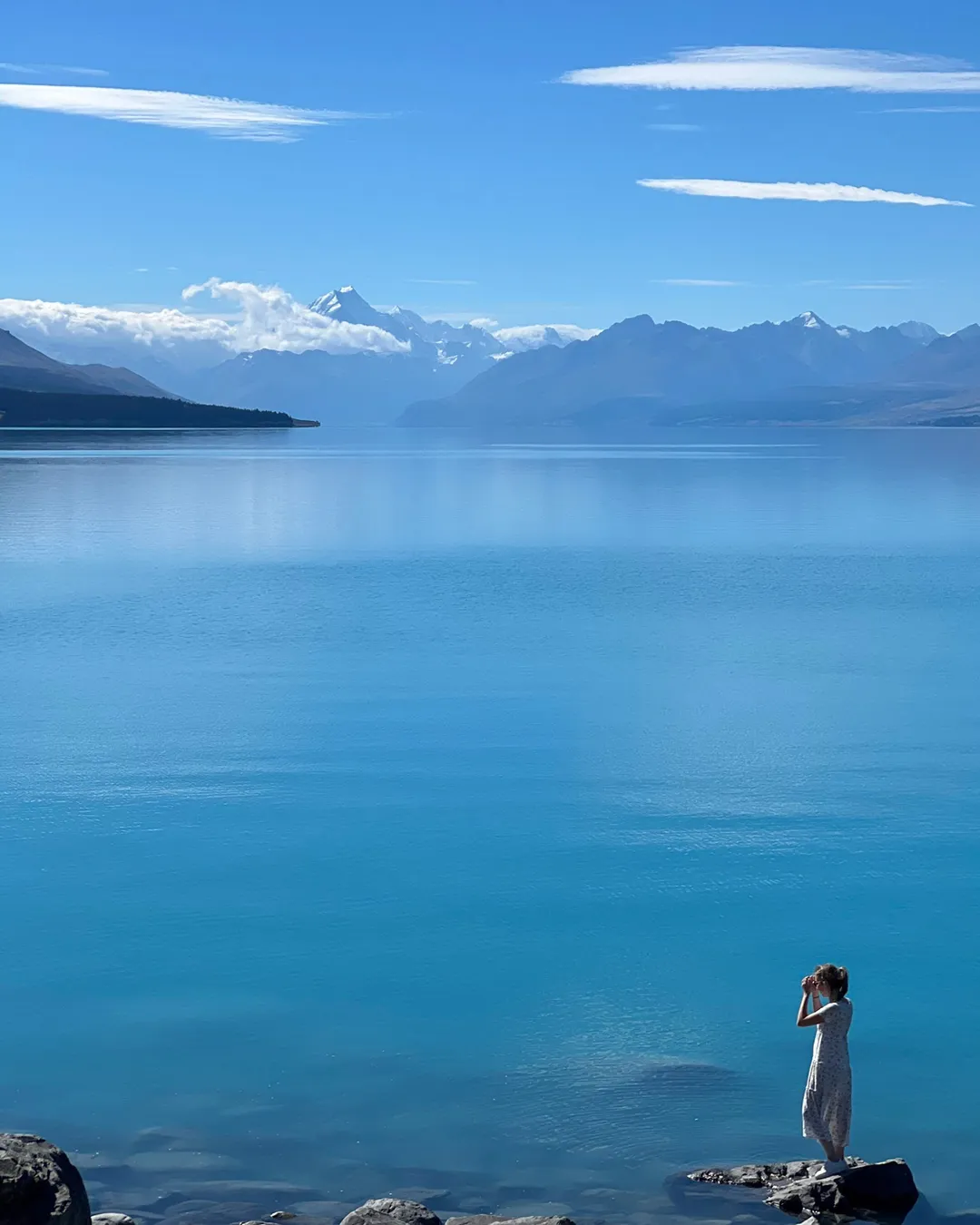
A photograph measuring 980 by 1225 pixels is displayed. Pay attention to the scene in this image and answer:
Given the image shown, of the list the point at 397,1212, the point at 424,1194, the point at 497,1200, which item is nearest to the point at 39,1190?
the point at 397,1212

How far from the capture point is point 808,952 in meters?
16.9

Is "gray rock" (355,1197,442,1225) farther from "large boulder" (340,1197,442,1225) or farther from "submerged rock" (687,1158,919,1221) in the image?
"submerged rock" (687,1158,919,1221)

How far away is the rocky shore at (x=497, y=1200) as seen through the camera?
10.8 meters

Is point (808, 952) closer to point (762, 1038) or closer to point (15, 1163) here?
point (762, 1038)

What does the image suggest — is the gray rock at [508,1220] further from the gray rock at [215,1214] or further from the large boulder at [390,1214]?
the gray rock at [215,1214]

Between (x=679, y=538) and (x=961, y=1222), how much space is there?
59845 millimetres

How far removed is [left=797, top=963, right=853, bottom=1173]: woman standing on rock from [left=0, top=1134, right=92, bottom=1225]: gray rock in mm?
5285

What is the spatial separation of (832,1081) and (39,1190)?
18.9ft

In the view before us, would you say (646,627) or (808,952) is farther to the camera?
(646,627)

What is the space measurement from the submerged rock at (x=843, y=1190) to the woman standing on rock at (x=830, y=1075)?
0.16 metres

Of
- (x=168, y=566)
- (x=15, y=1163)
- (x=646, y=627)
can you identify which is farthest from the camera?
(x=168, y=566)

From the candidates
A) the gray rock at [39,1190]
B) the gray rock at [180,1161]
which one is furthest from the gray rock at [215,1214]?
the gray rock at [39,1190]

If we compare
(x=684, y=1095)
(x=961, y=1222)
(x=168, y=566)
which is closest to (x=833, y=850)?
(x=684, y=1095)

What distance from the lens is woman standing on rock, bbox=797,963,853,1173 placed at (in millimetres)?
11250
